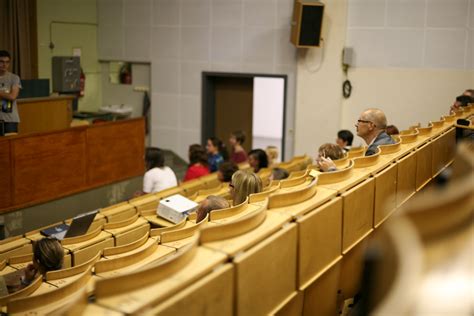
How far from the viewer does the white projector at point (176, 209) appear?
4.09 metres

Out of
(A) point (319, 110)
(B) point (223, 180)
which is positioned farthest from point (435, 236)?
(A) point (319, 110)

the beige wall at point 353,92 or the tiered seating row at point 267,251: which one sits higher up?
the beige wall at point 353,92

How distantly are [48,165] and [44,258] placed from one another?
356cm

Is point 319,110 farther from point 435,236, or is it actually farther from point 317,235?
point 435,236

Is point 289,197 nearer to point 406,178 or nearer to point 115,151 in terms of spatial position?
point 406,178

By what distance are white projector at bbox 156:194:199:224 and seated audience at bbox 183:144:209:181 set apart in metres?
1.83

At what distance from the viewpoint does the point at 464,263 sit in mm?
1211

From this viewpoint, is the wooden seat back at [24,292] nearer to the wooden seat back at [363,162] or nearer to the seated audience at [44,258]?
the seated audience at [44,258]

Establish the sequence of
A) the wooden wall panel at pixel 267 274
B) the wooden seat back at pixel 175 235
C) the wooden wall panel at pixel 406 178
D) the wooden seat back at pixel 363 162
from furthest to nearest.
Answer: the wooden wall panel at pixel 406 178, the wooden seat back at pixel 363 162, the wooden seat back at pixel 175 235, the wooden wall panel at pixel 267 274

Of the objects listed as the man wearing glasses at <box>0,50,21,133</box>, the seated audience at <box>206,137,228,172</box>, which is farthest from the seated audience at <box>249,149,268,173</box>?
the man wearing glasses at <box>0,50,21,133</box>

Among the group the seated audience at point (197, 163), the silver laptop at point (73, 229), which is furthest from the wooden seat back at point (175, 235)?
the seated audience at point (197, 163)

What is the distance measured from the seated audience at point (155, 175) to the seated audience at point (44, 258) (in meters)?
2.39

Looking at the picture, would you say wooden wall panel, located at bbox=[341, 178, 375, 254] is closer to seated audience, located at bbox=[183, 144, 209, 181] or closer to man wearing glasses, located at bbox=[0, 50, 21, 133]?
seated audience, located at bbox=[183, 144, 209, 181]

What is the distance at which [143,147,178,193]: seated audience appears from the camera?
5.54 m
